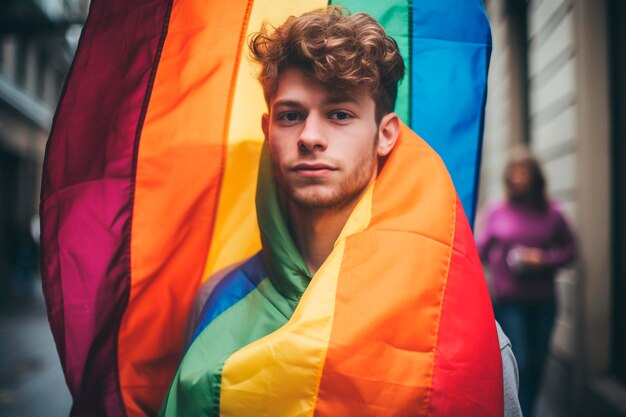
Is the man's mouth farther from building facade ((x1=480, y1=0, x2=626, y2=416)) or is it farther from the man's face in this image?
building facade ((x1=480, y1=0, x2=626, y2=416))

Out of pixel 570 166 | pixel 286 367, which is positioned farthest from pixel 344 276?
pixel 570 166

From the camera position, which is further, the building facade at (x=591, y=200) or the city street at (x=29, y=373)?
the city street at (x=29, y=373)

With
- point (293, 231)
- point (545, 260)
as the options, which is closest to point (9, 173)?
point (545, 260)

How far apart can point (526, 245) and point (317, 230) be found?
3.26 m

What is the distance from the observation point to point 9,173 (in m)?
17.6

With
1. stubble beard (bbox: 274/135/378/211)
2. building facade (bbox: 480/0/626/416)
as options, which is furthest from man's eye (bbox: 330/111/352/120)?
building facade (bbox: 480/0/626/416)

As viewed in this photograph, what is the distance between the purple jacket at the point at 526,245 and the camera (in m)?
4.34

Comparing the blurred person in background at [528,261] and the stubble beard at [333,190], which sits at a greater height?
the stubble beard at [333,190]

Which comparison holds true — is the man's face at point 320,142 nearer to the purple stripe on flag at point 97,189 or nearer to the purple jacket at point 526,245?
the purple stripe on flag at point 97,189

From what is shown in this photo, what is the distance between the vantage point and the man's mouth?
59.3 inches

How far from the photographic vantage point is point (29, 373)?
21.6ft

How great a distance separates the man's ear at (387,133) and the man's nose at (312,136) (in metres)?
0.20

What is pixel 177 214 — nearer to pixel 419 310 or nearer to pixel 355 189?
pixel 355 189

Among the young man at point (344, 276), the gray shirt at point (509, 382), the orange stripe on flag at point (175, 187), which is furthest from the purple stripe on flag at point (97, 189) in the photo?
the gray shirt at point (509, 382)
